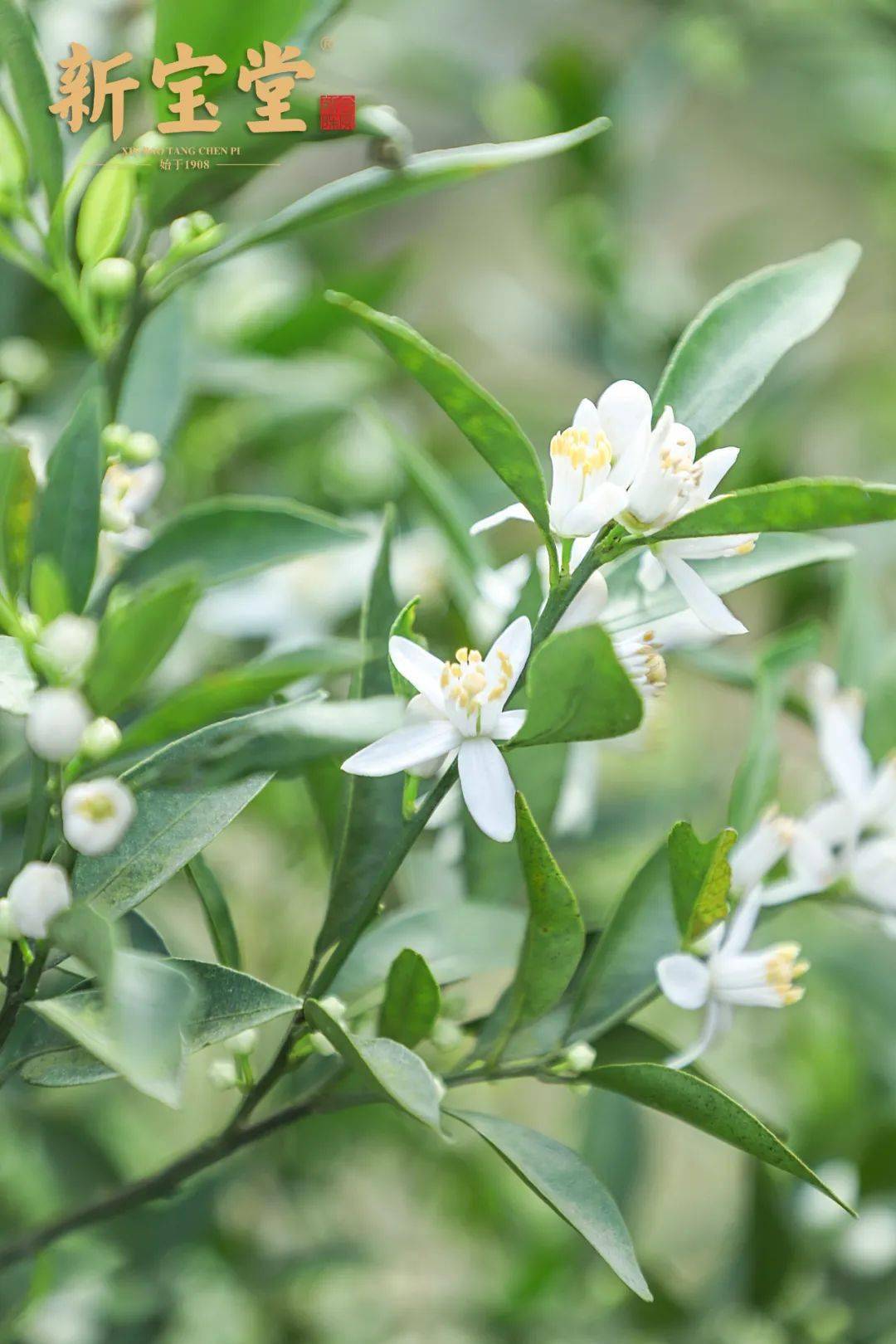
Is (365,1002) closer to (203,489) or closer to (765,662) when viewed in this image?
(765,662)

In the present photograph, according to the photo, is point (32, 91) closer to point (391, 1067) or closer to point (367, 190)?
point (367, 190)

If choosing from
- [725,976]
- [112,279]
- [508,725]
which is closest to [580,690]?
[508,725]

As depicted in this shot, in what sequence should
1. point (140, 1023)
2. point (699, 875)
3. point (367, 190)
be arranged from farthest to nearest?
1. point (367, 190)
2. point (699, 875)
3. point (140, 1023)

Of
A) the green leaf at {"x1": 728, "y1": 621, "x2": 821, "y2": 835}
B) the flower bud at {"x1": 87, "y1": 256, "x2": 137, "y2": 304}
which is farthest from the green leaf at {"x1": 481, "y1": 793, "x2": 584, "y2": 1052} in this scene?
the flower bud at {"x1": 87, "y1": 256, "x2": 137, "y2": 304}

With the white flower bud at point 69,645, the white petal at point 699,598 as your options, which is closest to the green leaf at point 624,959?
the white petal at point 699,598

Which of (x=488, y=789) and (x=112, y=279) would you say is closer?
(x=488, y=789)

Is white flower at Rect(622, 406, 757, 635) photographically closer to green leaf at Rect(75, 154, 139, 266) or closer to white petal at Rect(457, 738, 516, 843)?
white petal at Rect(457, 738, 516, 843)

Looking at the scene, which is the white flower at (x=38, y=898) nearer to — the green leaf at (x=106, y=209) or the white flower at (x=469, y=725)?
the white flower at (x=469, y=725)
